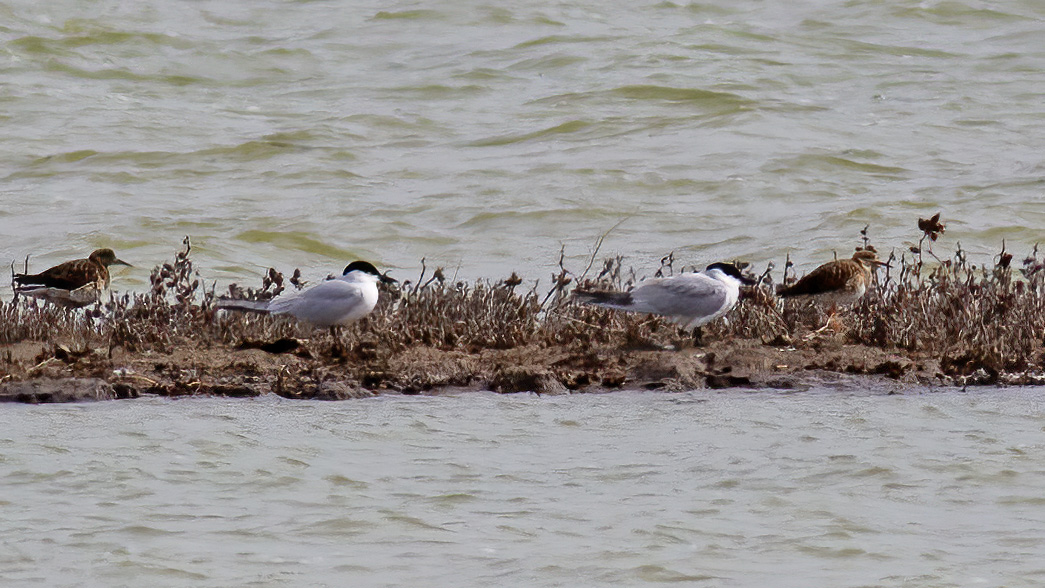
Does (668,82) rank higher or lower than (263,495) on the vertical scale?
higher

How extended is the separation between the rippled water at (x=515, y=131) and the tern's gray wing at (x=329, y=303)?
190 inches

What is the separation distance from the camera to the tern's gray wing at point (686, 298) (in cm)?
849

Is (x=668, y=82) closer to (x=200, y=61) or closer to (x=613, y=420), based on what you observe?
(x=200, y=61)

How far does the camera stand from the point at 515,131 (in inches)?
797

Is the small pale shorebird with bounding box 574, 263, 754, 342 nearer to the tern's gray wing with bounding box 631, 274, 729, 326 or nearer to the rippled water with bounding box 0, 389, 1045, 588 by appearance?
the tern's gray wing with bounding box 631, 274, 729, 326

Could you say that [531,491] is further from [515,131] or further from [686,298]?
[515,131]

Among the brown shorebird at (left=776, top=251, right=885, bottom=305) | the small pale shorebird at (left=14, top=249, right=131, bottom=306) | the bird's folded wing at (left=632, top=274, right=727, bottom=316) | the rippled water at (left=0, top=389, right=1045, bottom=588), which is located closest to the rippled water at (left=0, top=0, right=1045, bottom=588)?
the rippled water at (left=0, top=389, right=1045, bottom=588)

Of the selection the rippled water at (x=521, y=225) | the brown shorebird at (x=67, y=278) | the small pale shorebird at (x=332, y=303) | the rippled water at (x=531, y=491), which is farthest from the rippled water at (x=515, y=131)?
the rippled water at (x=531, y=491)

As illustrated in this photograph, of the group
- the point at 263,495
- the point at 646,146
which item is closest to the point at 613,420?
the point at 263,495

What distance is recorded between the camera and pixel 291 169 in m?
18.7

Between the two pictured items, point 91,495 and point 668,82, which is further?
point 668,82

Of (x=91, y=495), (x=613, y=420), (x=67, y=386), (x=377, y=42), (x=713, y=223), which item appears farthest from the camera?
(x=377, y=42)

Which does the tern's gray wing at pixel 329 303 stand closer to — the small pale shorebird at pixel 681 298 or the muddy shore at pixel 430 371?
the muddy shore at pixel 430 371

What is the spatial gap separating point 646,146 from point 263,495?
45.9ft
